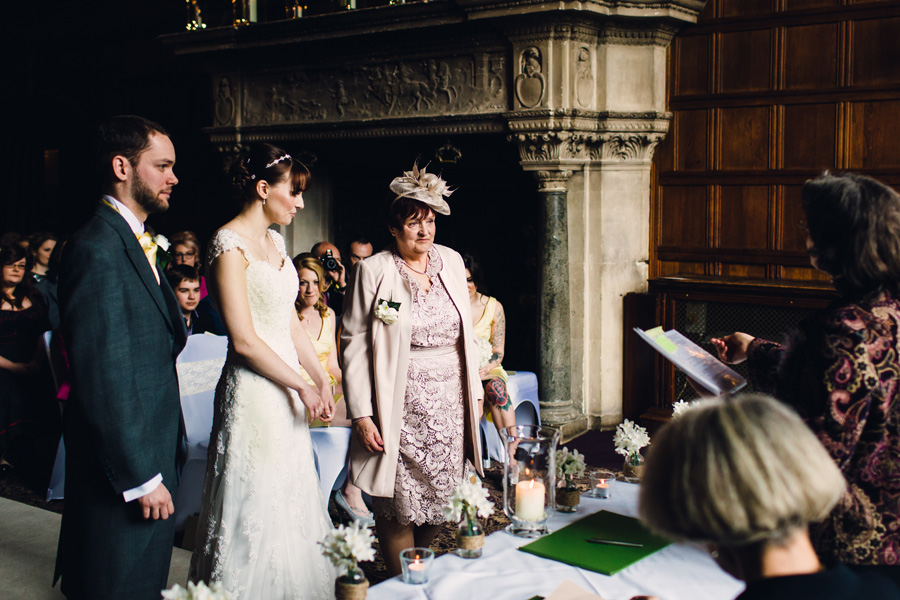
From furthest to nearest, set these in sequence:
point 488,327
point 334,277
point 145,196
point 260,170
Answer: point 334,277
point 488,327
point 260,170
point 145,196

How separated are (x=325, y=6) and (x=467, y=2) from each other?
1.89m

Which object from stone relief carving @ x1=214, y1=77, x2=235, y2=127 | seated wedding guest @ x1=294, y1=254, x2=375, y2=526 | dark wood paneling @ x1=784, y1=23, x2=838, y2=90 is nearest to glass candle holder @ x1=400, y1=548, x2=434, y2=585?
seated wedding guest @ x1=294, y1=254, x2=375, y2=526

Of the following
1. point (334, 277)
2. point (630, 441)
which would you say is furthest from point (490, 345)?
point (630, 441)

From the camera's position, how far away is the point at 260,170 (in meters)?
2.66

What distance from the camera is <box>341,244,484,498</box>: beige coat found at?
9.48 feet

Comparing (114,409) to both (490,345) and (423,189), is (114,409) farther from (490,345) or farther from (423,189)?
(490,345)

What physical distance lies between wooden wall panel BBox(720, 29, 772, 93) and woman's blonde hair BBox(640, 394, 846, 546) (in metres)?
5.34

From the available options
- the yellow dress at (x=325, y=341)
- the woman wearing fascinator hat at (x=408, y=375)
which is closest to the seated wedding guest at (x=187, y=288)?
the yellow dress at (x=325, y=341)

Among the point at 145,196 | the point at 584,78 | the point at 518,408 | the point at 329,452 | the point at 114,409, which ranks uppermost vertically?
the point at 584,78

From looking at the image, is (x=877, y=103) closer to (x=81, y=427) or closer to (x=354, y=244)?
(x=354, y=244)

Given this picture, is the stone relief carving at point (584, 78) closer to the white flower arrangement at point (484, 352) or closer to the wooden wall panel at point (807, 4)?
the wooden wall panel at point (807, 4)

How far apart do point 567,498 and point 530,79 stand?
4.29m

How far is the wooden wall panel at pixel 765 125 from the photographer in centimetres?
A: 547

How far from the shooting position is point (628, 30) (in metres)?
5.99
